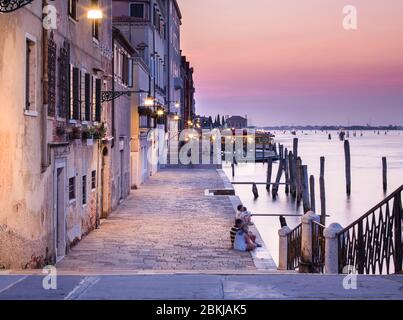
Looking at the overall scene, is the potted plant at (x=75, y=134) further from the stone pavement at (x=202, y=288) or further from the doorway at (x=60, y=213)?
the stone pavement at (x=202, y=288)

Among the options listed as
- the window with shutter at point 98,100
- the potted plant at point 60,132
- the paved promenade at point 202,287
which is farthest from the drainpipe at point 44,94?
the window with shutter at point 98,100

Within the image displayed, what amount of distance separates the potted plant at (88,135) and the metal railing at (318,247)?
7839 millimetres

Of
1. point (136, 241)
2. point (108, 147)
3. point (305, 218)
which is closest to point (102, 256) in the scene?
point (136, 241)

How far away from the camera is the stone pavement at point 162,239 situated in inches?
552

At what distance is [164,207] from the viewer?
24.7 meters

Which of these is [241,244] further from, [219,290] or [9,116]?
[219,290]

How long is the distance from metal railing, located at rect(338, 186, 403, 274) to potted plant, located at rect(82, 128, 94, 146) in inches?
352

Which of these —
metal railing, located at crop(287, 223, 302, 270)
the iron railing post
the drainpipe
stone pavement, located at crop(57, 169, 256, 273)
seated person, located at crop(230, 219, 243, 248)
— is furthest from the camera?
seated person, located at crop(230, 219, 243, 248)

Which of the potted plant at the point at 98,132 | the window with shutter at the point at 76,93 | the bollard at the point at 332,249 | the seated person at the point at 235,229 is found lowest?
the seated person at the point at 235,229

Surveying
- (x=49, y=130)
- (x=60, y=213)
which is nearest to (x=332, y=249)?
(x=49, y=130)

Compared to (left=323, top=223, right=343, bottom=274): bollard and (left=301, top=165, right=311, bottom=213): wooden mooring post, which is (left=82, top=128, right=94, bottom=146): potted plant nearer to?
(left=323, top=223, right=343, bottom=274): bollard

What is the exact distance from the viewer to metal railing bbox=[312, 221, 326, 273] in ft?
34.9

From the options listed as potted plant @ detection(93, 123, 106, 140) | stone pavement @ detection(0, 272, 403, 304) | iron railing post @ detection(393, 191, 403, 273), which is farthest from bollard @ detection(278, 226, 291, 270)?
stone pavement @ detection(0, 272, 403, 304)
